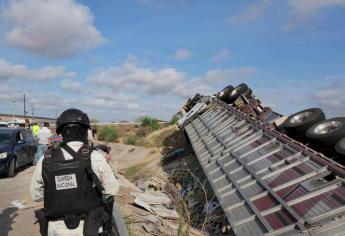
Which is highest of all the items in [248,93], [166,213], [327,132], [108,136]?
[248,93]

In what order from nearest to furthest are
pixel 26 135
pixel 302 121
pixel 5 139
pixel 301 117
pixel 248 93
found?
pixel 302 121, pixel 301 117, pixel 5 139, pixel 248 93, pixel 26 135

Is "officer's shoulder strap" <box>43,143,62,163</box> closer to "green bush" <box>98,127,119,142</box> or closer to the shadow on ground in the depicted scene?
the shadow on ground

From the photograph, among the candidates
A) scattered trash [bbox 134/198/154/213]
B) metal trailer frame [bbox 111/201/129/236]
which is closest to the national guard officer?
metal trailer frame [bbox 111/201/129/236]

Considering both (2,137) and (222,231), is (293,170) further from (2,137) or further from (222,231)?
(2,137)

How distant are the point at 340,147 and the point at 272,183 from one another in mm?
1668

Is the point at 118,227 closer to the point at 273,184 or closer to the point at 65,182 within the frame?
the point at 65,182

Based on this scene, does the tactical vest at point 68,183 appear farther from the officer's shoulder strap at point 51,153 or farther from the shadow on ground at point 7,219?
the shadow on ground at point 7,219

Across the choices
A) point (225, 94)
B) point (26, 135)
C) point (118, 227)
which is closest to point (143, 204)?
point (118, 227)

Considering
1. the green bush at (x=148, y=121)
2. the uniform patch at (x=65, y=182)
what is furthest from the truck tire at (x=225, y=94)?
the green bush at (x=148, y=121)

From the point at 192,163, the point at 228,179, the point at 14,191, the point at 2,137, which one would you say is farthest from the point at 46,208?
the point at 192,163

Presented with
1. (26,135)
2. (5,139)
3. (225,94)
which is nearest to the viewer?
(5,139)

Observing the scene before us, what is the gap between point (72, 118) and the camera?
13.3 ft

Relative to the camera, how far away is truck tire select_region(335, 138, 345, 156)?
8.22 metres

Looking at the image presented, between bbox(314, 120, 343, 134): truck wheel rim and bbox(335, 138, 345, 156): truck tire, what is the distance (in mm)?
1036
